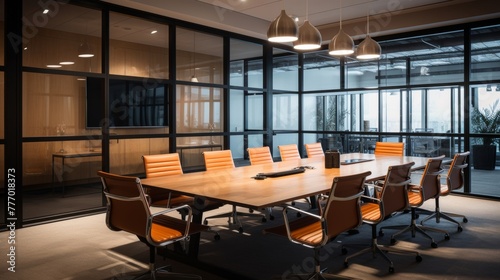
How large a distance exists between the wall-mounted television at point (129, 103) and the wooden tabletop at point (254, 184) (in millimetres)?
2629

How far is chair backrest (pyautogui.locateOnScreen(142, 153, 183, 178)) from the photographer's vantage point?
4.21 m

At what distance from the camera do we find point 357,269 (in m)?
3.43

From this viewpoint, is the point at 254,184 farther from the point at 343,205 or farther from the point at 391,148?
the point at 391,148

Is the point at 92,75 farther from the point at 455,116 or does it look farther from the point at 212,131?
the point at 455,116

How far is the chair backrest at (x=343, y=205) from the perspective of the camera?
2.74 meters

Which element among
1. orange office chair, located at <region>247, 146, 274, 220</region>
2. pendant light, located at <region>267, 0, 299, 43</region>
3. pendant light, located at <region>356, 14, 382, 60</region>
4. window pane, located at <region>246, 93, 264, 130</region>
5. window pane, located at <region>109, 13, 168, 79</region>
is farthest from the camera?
window pane, located at <region>246, 93, 264, 130</region>

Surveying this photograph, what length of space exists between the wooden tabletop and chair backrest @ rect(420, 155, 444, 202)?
0.35 m

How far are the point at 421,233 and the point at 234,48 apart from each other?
497 cm

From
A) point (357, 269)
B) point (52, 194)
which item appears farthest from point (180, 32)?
point (357, 269)

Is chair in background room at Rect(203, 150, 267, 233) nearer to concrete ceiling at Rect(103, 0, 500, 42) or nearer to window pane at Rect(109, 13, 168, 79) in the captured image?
window pane at Rect(109, 13, 168, 79)

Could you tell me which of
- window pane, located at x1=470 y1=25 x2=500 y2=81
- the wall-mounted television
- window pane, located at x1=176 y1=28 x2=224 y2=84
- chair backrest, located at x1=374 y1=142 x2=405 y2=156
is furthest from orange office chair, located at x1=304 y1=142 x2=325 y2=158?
window pane, located at x1=470 y1=25 x2=500 y2=81

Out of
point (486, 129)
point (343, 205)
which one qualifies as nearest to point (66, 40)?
point (343, 205)

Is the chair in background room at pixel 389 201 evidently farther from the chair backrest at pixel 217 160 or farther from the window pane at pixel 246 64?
the window pane at pixel 246 64

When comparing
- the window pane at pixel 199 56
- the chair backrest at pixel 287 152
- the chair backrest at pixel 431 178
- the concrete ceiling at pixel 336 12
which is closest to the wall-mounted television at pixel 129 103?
the window pane at pixel 199 56
